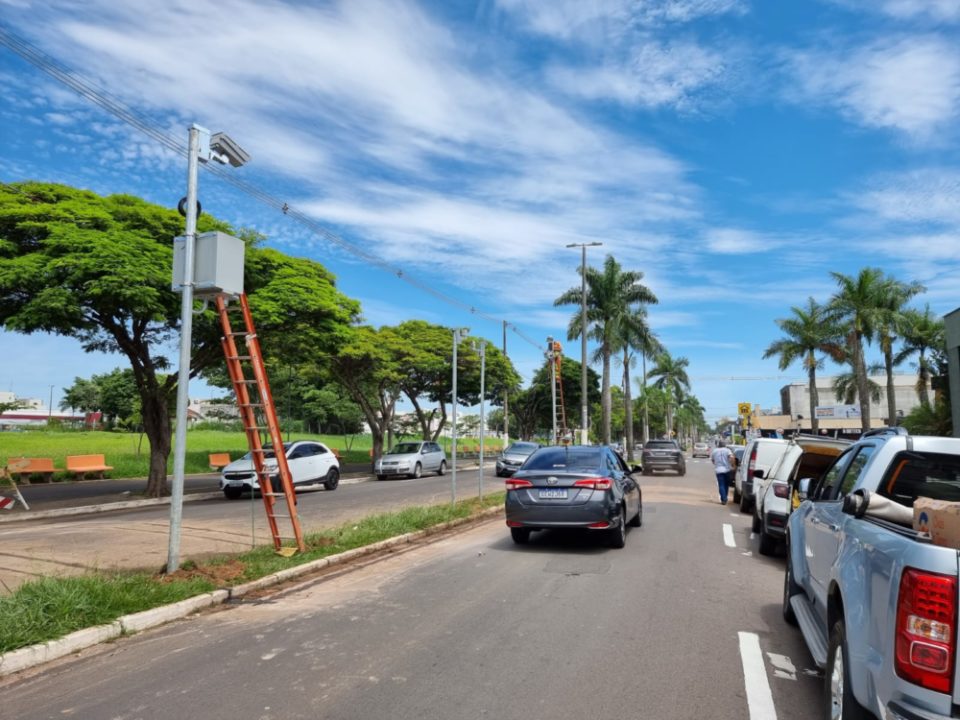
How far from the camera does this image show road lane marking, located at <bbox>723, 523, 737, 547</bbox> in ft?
37.5

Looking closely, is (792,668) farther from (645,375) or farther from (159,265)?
(645,375)

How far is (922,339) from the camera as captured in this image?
4128 centimetres

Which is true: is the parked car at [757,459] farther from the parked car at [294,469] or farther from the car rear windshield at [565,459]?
the parked car at [294,469]

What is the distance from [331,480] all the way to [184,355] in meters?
15.7

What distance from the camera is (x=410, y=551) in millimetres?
10484

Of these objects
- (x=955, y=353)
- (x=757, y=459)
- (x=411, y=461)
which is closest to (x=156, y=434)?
(x=411, y=461)

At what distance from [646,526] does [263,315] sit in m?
11.4

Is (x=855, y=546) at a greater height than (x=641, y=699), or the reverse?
(x=855, y=546)

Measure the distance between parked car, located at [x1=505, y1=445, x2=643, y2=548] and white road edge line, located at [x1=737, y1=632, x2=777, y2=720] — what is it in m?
3.79

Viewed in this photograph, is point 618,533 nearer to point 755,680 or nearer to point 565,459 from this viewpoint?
point 565,459

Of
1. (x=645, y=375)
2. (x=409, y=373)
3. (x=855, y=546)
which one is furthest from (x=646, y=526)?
(x=645, y=375)

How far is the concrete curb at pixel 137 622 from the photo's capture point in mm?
5173

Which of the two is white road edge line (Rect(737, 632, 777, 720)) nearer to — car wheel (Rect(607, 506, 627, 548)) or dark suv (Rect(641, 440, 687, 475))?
car wheel (Rect(607, 506, 627, 548))

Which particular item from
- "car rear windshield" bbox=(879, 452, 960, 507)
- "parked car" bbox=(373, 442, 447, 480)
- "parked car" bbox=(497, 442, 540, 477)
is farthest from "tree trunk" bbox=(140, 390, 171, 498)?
"car rear windshield" bbox=(879, 452, 960, 507)
